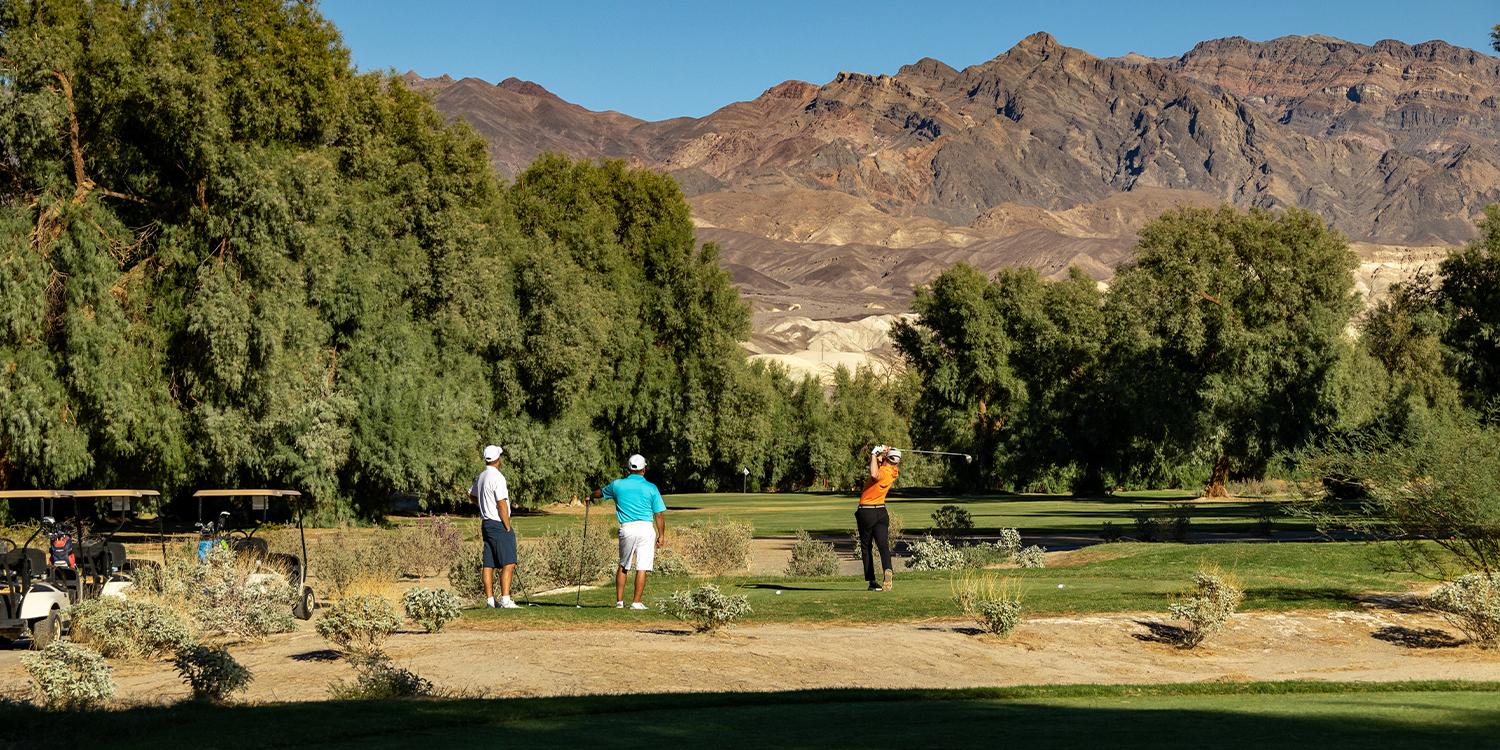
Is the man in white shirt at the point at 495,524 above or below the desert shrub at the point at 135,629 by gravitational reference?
above

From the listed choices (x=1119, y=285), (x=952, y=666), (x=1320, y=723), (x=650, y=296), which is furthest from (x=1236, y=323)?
(x=1320, y=723)

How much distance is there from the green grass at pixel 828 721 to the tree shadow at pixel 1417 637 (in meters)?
4.13

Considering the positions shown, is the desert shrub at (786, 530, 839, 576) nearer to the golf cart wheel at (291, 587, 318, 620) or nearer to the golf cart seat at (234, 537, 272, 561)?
the golf cart seat at (234, 537, 272, 561)

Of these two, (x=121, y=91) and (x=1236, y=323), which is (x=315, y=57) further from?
(x=1236, y=323)

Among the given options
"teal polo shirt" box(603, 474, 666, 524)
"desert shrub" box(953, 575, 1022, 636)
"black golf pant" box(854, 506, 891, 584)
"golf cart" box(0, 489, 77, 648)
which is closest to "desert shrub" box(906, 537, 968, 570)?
"black golf pant" box(854, 506, 891, 584)

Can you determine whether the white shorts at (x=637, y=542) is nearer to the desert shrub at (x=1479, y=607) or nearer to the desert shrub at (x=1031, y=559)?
the desert shrub at (x=1479, y=607)

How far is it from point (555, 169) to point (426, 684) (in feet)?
189

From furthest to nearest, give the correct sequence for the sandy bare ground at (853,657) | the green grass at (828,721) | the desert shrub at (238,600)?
the desert shrub at (238,600) < the sandy bare ground at (853,657) < the green grass at (828,721)

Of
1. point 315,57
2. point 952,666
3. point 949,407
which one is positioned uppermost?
point 315,57

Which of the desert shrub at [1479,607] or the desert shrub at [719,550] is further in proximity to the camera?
the desert shrub at [719,550]

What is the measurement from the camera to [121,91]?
37.7 m

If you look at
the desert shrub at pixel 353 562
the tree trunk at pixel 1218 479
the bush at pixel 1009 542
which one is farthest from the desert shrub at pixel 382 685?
the tree trunk at pixel 1218 479

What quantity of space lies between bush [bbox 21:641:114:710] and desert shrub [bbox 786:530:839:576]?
17.0 metres

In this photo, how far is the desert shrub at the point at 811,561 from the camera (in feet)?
97.2
